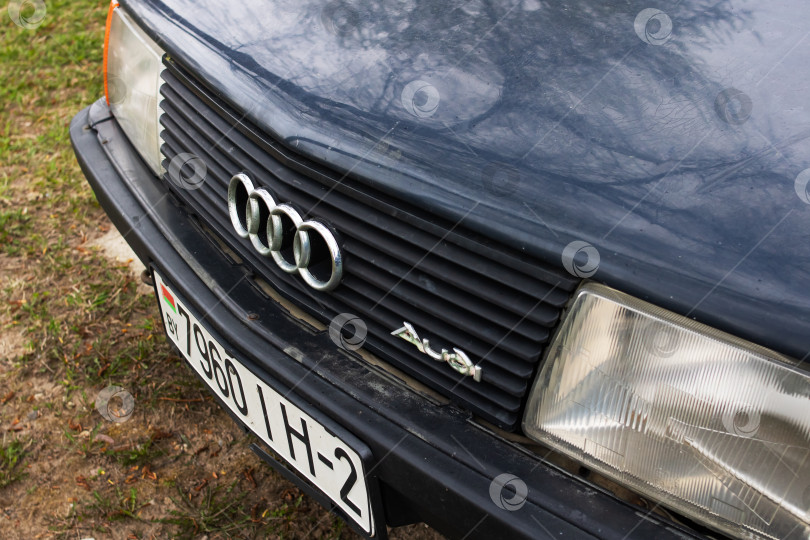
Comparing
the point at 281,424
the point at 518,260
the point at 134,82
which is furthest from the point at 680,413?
the point at 134,82

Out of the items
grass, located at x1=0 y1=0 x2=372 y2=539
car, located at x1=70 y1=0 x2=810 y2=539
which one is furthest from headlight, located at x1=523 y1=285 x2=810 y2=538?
grass, located at x1=0 y1=0 x2=372 y2=539

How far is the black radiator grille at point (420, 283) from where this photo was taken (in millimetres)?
1295

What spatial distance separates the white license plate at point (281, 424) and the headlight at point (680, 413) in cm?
41

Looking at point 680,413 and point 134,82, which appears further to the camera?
point 134,82

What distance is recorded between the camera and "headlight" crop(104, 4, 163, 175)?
2.05m

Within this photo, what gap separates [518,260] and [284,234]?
0.58m

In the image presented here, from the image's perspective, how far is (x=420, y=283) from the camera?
1396mm

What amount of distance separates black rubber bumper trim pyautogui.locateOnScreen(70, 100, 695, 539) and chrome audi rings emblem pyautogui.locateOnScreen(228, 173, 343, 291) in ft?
0.46

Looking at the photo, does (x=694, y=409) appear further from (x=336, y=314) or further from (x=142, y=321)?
(x=142, y=321)

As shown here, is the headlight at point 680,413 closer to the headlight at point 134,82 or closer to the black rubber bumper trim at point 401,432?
the black rubber bumper trim at point 401,432

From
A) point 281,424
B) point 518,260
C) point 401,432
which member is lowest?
point 281,424

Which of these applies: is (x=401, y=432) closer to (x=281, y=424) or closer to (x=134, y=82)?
(x=281, y=424)

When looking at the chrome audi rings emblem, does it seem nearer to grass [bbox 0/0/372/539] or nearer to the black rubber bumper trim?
the black rubber bumper trim

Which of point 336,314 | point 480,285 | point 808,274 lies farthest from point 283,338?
point 808,274
